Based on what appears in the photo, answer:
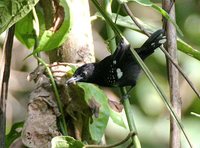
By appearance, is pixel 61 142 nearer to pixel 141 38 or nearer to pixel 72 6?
pixel 72 6

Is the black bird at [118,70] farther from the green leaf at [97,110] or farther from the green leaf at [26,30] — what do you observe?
the green leaf at [97,110]

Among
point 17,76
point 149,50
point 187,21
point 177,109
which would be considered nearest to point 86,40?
point 177,109

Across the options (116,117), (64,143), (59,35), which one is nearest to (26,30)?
(59,35)

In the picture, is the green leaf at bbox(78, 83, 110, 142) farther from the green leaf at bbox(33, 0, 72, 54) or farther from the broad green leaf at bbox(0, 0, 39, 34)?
the broad green leaf at bbox(0, 0, 39, 34)

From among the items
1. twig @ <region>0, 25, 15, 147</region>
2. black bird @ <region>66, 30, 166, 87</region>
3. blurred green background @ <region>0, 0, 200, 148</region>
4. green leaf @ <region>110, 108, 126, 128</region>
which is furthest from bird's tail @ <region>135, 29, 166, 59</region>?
blurred green background @ <region>0, 0, 200, 148</region>

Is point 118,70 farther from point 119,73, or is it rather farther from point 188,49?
point 188,49

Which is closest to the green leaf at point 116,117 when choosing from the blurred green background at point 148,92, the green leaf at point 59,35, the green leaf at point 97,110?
the green leaf at point 97,110
